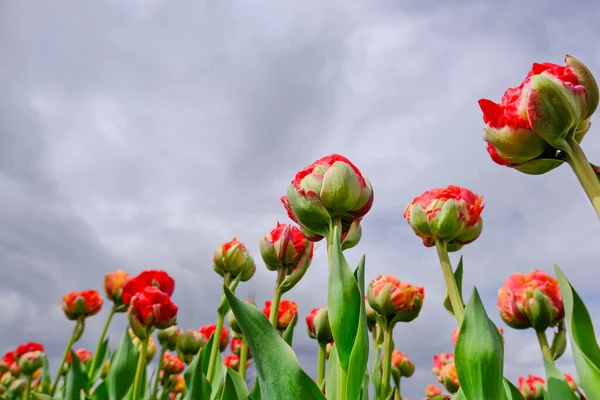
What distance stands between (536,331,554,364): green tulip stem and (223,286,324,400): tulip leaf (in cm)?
78

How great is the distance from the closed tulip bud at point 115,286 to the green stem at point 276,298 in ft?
4.98

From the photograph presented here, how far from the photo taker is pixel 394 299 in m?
1.60

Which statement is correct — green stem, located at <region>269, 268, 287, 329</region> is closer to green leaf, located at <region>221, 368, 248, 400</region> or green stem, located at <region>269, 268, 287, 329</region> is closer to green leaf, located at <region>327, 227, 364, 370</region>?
green leaf, located at <region>221, 368, 248, 400</region>

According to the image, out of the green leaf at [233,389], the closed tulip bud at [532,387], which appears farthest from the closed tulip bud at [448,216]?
the closed tulip bud at [532,387]

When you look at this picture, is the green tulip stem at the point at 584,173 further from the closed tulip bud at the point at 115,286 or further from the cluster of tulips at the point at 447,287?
the closed tulip bud at the point at 115,286

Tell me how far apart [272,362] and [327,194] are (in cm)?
36

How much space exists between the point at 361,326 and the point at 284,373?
0.49 feet

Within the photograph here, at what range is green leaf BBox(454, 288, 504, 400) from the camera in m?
0.75

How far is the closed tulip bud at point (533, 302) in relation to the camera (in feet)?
4.53

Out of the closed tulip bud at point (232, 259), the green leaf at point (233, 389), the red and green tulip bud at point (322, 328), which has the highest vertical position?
the closed tulip bud at point (232, 259)

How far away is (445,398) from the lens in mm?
1115

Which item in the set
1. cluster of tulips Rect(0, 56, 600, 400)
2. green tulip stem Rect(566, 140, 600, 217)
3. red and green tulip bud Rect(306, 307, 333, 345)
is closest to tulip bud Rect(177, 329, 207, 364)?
cluster of tulips Rect(0, 56, 600, 400)

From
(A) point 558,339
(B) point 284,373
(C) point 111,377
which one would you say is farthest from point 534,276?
(C) point 111,377

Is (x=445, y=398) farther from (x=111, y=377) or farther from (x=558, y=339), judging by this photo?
(x=111, y=377)
